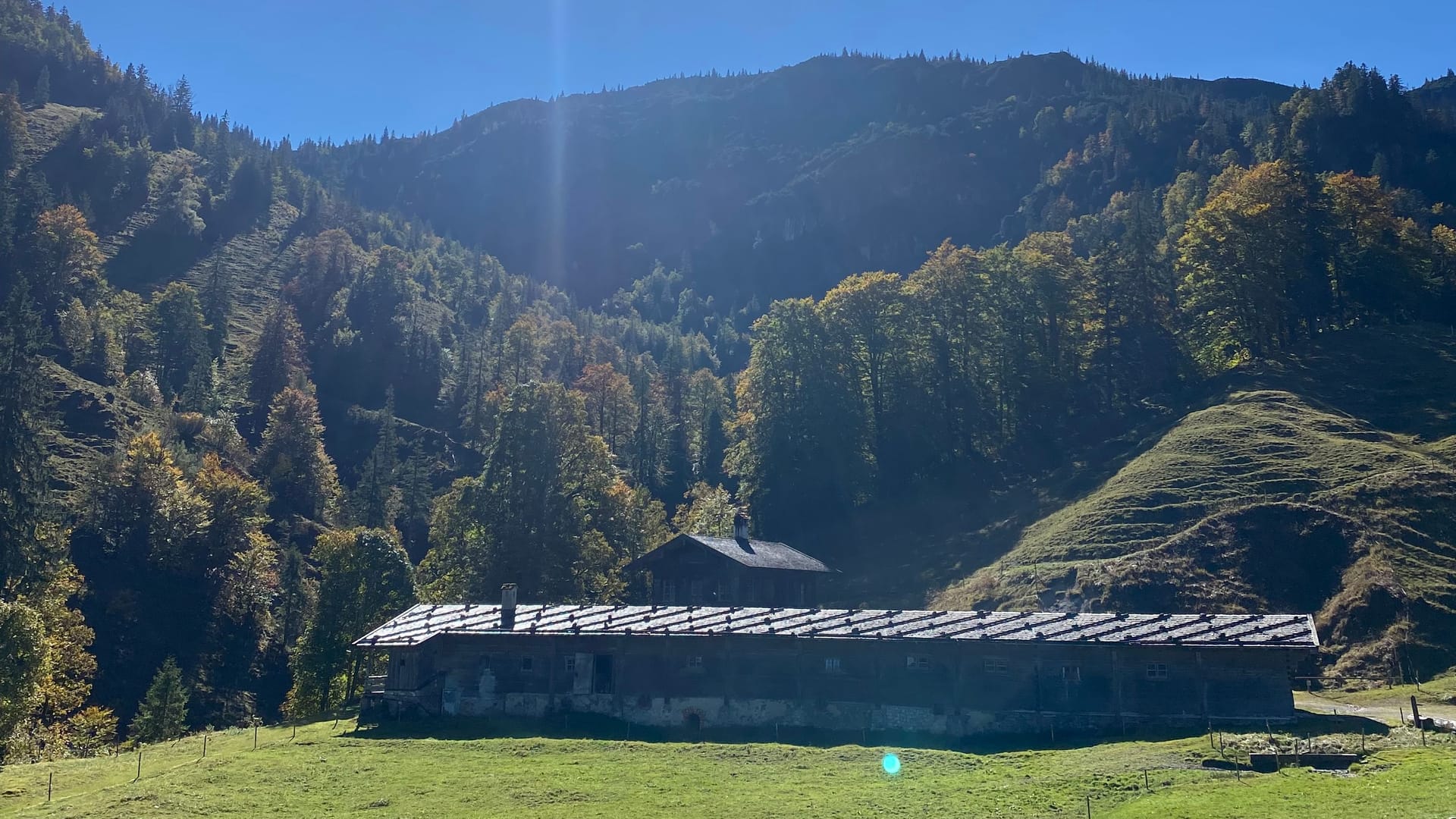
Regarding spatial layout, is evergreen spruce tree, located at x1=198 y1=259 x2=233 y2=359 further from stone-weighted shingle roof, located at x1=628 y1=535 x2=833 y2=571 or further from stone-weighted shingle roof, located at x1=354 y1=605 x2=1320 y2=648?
stone-weighted shingle roof, located at x1=354 y1=605 x2=1320 y2=648

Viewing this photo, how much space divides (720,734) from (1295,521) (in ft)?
122

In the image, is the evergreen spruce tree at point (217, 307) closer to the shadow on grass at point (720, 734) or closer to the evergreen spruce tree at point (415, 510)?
the evergreen spruce tree at point (415, 510)

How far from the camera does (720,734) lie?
1799 inches

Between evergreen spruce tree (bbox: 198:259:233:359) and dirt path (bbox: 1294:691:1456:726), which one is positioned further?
evergreen spruce tree (bbox: 198:259:233:359)

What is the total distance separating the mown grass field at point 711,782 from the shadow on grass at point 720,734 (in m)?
1.37

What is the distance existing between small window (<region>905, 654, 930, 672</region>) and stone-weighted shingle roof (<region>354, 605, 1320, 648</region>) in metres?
1.00

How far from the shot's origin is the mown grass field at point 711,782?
2962cm

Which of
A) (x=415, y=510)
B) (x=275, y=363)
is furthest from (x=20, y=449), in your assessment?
(x=275, y=363)

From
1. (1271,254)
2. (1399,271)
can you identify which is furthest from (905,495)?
(1399,271)

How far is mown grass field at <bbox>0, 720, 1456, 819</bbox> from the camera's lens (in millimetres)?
29625

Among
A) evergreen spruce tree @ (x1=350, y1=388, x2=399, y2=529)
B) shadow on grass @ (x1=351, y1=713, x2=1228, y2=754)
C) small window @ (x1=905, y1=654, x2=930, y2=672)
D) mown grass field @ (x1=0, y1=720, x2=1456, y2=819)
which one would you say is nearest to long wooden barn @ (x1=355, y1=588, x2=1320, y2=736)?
small window @ (x1=905, y1=654, x2=930, y2=672)

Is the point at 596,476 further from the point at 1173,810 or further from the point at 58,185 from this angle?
the point at 58,185

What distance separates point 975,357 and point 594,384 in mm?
53844

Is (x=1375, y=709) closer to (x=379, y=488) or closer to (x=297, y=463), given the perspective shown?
(x=379, y=488)
